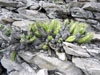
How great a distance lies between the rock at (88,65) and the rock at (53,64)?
21 cm

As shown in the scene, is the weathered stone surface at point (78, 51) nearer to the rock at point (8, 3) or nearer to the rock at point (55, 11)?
the rock at point (55, 11)

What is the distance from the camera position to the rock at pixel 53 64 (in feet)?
7.48

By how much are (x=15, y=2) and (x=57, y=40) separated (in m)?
3.71

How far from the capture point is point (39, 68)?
2.48 m

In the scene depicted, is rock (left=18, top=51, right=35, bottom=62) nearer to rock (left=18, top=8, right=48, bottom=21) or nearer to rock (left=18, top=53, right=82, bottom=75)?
rock (left=18, top=53, right=82, bottom=75)

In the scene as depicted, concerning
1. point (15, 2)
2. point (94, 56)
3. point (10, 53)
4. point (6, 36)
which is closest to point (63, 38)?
point (94, 56)

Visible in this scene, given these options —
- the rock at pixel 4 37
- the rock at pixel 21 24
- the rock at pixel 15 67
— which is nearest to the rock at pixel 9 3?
the rock at pixel 21 24

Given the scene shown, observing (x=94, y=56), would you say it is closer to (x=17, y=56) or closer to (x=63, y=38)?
(x=63, y=38)

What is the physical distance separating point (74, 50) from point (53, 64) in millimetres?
628

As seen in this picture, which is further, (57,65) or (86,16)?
(86,16)

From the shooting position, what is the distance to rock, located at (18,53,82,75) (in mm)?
2281

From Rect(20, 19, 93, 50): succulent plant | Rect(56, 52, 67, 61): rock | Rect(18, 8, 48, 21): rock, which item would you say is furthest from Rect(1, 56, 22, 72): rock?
Rect(18, 8, 48, 21): rock

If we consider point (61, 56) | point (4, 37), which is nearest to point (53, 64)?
point (61, 56)

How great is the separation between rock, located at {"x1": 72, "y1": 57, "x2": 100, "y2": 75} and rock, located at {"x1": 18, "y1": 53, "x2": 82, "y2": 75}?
212mm
